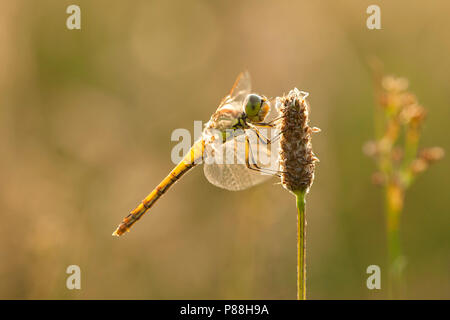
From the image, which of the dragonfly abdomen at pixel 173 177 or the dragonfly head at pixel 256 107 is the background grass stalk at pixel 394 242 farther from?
the dragonfly abdomen at pixel 173 177

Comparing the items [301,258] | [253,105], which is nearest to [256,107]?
[253,105]

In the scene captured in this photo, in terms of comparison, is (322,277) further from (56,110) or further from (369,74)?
(56,110)

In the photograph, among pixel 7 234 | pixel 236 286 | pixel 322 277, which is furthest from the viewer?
pixel 322 277

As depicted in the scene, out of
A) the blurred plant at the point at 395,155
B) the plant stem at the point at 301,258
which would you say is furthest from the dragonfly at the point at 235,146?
the plant stem at the point at 301,258

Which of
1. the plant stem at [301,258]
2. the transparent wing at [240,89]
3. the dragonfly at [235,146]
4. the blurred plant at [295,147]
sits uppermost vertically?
the transparent wing at [240,89]

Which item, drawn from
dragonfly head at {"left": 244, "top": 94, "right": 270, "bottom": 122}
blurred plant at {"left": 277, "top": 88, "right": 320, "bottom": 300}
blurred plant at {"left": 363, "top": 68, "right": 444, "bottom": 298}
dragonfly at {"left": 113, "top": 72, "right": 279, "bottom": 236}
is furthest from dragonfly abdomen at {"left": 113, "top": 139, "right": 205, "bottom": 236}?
blurred plant at {"left": 277, "top": 88, "right": 320, "bottom": 300}

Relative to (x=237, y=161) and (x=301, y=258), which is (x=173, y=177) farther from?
(x=301, y=258)

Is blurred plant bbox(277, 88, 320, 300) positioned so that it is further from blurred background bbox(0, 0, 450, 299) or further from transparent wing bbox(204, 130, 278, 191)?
blurred background bbox(0, 0, 450, 299)

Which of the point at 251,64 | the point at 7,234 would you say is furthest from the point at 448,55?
the point at 7,234
